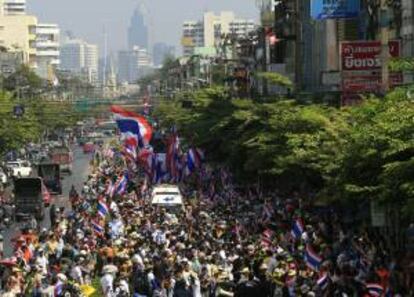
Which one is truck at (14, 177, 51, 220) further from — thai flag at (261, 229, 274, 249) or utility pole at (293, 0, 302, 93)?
utility pole at (293, 0, 302, 93)

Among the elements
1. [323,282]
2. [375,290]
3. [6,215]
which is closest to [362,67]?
[6,215]

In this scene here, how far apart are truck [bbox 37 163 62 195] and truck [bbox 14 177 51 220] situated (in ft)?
47.9

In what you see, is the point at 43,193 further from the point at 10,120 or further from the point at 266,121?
the point at 10,120

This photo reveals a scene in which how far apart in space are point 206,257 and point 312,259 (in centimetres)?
306

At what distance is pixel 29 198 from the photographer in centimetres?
5756

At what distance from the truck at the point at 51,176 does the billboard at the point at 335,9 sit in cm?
1855

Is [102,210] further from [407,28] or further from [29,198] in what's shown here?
[407,28]

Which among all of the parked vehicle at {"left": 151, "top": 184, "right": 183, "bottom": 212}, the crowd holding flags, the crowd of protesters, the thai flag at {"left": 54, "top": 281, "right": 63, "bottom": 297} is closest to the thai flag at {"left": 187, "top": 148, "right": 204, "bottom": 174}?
the crowd holding flags

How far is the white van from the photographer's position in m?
50.4

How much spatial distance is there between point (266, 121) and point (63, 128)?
5306 inches

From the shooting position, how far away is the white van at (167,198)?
165 feet

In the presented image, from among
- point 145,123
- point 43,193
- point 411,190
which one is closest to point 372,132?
point 411,190

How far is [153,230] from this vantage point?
37250 mm

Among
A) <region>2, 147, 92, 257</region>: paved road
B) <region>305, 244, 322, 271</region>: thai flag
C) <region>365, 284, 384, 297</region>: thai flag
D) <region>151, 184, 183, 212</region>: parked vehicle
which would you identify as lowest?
<region>2, 147, 92, 257</region>: paved road
